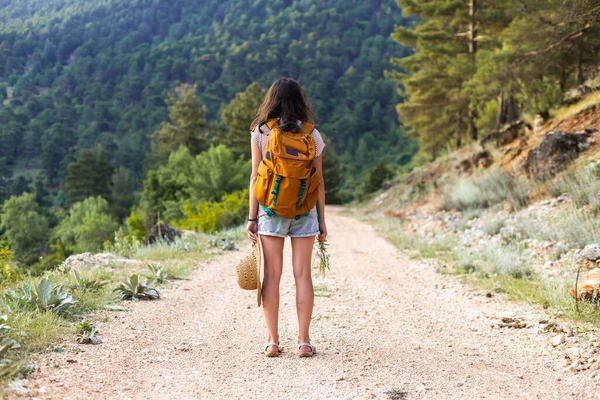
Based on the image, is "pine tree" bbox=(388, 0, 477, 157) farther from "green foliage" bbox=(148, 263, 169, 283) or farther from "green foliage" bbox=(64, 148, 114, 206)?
"green foliage" bbox=(64, 148, 114, 206)

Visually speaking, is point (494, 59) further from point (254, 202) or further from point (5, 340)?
point (5, 340)

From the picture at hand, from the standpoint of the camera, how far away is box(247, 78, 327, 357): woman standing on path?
3609 millimetres

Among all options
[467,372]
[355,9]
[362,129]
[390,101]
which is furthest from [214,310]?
[355,9]

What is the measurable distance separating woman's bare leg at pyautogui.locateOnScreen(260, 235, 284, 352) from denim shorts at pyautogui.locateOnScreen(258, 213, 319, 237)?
0.10 meters

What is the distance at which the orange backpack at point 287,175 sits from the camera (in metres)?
3.54

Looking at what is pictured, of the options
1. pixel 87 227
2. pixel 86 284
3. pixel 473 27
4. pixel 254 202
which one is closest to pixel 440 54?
pixel 473 27

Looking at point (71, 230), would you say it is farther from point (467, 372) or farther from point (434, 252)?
point (467, 372)

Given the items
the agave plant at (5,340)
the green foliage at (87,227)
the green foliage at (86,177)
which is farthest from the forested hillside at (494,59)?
the green foliage at (86,177)

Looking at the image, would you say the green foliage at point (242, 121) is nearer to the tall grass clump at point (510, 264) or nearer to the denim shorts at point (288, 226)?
the tall grass clump at point (510, 264)

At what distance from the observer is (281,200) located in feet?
11.7

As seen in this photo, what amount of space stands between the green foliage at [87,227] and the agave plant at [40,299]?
43.2 metres

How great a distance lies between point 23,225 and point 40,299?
5306cm

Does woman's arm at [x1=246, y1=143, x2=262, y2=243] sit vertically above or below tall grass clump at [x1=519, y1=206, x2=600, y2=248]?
above

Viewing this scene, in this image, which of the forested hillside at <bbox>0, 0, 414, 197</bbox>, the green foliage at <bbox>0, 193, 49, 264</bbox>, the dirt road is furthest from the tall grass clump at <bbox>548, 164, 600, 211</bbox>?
the forested hillside at <bbox>0, 0, 414, 197</bbox>
